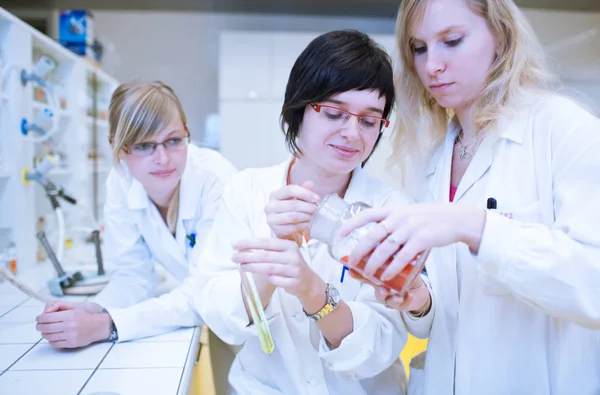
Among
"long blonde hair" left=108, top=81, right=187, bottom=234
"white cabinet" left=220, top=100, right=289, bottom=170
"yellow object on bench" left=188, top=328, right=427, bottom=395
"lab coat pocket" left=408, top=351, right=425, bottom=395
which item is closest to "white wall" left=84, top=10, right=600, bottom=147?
"white cabinet" left=220, top=100, right=289, bottom=170

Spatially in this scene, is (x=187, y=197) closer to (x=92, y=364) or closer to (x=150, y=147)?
(x=150, y=147)

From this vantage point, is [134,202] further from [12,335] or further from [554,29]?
[554,29]

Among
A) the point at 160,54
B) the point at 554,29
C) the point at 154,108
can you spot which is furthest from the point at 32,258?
the point at 160,54

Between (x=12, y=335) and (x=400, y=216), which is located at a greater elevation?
(x=400, y=216)

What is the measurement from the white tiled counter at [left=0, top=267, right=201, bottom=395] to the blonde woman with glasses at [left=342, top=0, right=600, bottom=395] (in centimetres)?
53

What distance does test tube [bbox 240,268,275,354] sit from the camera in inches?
33.3

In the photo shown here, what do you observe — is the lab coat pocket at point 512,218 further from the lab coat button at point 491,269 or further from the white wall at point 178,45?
the white wall at point 178,45

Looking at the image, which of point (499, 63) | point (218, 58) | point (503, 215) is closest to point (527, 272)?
point (503, 215)

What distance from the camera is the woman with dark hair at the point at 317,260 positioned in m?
0.96

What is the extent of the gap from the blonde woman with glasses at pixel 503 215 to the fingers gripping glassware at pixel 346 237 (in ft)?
0.12

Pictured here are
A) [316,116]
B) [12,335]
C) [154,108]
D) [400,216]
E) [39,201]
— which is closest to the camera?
[400,216]

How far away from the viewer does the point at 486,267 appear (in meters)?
0.79

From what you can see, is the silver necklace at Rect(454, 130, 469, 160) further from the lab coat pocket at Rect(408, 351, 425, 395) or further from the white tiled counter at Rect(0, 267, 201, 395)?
the white tiled counter at Rect(0, 267, 201, 395)

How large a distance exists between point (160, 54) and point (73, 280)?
323 cm
